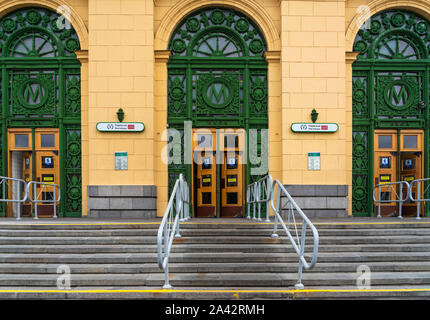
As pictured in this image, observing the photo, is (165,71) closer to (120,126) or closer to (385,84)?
(120,126)

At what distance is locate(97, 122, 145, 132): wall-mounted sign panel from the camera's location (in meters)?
9.79

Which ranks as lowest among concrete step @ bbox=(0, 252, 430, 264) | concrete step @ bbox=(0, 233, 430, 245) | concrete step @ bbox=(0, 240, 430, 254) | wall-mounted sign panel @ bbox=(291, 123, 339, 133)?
concrete step @ bbox=(0, 252, 430, 264)

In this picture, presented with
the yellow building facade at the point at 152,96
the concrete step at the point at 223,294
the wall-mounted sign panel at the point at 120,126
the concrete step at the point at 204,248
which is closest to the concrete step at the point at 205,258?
the concrete step at the point at 204,248

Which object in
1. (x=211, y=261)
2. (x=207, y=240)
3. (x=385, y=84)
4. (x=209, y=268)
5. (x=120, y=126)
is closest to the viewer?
(x=209, y=268)

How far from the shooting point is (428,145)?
34.7 feet

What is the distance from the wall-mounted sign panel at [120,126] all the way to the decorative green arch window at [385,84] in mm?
6343

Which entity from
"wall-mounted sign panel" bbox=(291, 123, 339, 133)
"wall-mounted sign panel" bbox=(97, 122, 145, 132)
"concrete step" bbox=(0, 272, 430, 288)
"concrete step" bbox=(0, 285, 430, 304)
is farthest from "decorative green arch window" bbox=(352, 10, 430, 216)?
"wall-mounted sign panel" bbox=(97, 122, 145, 132)

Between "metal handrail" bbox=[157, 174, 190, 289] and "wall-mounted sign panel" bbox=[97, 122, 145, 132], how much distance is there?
2.31 m

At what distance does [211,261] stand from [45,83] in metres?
7.61

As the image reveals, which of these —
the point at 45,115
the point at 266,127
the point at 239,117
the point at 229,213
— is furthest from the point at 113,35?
the point at 229,213

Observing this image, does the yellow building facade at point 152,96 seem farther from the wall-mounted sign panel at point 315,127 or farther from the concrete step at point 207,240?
the concrete step at point 207,240

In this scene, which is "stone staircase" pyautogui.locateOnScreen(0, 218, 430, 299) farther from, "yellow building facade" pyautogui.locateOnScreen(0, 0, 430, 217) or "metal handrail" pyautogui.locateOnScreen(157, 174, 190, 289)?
"yellow building facade" pyautogui.locateOnScreen(0, 0, 430, 217)

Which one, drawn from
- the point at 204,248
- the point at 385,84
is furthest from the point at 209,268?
the point at 385,84

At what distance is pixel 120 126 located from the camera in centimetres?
981
